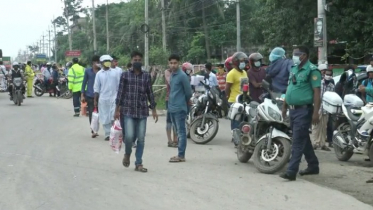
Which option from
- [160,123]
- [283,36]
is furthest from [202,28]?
[160,123]

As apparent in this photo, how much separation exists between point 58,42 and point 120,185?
115 meters

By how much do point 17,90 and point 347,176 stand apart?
17160mm

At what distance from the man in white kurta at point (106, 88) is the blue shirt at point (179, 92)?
2.66 metres

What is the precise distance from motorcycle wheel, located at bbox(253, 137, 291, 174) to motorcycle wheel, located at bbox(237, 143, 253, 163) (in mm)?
748

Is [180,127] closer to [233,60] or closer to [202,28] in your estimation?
[233,60]

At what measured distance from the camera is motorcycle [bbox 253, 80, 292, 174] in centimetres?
845

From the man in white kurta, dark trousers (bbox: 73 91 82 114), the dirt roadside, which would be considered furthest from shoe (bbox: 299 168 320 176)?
dark trousers (bbox: 73 91 82 114)

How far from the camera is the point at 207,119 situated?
39.4 feet

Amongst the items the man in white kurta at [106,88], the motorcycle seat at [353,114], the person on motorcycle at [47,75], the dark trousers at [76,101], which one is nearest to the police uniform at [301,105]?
the motorcycle seat at [353,114]

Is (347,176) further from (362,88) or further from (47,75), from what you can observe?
(47,75)

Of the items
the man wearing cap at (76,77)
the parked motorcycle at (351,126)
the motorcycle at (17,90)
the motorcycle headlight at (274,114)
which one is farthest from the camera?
the motorcycle at (17,90)

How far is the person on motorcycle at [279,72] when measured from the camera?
10.3 meters

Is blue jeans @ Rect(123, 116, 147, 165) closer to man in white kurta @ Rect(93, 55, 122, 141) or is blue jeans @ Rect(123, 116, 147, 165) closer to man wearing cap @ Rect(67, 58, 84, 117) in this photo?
man in white kurta @ Rect(93, 55, 122, 141)

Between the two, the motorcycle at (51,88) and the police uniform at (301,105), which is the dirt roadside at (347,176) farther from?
the motorcycle at (51,88)
